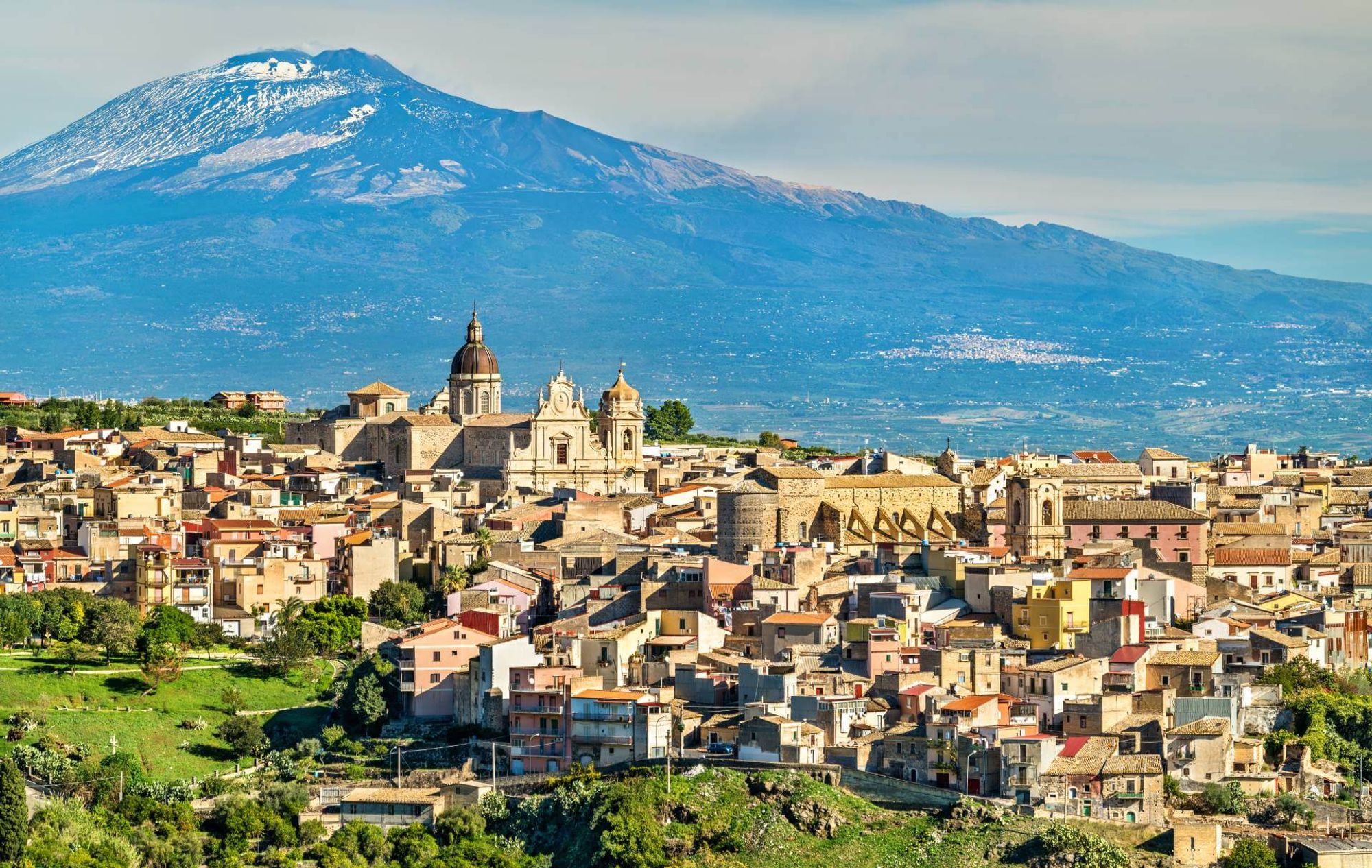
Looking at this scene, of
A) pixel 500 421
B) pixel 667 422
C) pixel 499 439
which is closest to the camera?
pixel 499 439

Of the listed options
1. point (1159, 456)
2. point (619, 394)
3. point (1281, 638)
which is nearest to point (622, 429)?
point (619, 394)

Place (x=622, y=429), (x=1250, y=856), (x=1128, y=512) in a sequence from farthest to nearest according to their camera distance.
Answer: (x=622, y=429), (x=1128, y=512), (x=1250, y=856)

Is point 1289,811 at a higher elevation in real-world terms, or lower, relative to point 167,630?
lower

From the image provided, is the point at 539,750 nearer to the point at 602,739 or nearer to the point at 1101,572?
the point at 602,739

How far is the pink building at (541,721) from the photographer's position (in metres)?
42.9

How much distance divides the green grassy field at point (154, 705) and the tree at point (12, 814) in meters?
3.40

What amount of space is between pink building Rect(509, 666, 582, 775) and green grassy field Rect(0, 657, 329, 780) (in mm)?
5481

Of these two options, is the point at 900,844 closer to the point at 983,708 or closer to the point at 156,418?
the point at 983,708

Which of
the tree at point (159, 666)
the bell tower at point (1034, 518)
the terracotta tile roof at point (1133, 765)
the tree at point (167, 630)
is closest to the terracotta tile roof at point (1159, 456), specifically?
the bell tower at point (1034, 518)

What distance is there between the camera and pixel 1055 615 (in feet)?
156

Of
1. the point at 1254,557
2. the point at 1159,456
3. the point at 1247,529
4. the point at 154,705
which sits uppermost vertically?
the point at 1159,456

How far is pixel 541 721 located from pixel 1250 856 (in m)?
12.2

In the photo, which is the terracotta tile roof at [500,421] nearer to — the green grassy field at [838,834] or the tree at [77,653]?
the tree at [77,653]

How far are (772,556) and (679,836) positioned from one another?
47.5 feet
